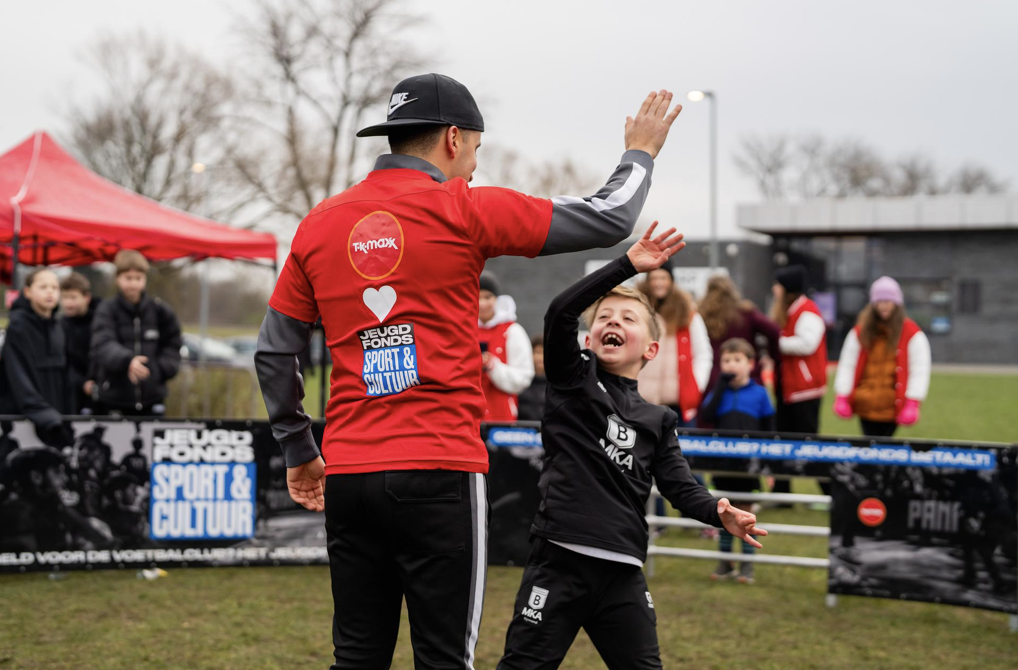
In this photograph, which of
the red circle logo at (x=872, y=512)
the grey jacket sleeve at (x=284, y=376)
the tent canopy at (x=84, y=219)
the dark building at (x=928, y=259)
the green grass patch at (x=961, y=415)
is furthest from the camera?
the dark building at (x=928, y=259)

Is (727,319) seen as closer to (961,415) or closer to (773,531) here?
(773,531)

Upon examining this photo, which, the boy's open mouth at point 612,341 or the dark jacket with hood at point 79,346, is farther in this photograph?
the dark jacket with hood at point 79,346

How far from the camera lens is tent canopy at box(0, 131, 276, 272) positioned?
30.6 feet

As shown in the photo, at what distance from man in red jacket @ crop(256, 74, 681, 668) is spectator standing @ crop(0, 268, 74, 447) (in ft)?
14.7

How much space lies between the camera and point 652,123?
270 centimetres

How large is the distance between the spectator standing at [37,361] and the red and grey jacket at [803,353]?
18.8 ft

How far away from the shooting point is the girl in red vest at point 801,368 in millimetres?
8492

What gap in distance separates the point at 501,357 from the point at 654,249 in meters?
4.74

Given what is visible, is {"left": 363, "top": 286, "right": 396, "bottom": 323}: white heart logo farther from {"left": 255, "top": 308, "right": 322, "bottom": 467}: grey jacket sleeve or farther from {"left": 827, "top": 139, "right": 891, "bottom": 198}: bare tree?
{"left": 827, "top": 139, "right": 891, "bottom": 198}: bare tree

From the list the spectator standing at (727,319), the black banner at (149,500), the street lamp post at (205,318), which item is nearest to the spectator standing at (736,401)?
the spectator standing at (727,319)

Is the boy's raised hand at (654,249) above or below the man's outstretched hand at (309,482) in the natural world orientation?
above

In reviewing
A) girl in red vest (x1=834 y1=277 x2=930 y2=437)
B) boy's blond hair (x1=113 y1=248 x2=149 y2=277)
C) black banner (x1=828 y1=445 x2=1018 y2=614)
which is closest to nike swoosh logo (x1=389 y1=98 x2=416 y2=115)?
black banner (x1=828 y1=445 x2=1018 y2=614)

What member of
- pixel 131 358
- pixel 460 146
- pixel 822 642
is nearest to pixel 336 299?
pixel 460 146

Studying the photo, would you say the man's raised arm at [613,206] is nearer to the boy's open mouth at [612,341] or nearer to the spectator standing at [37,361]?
the boy's open mouth at [612,341]
